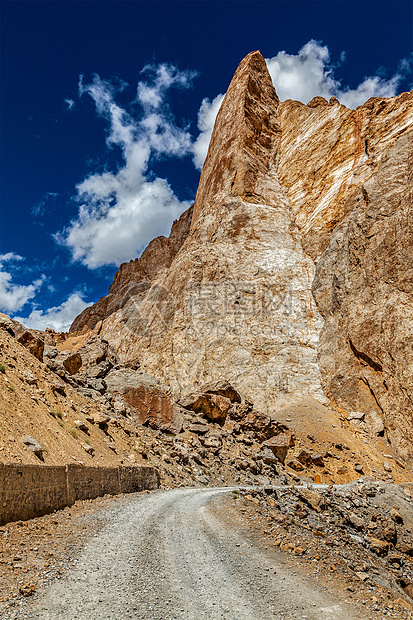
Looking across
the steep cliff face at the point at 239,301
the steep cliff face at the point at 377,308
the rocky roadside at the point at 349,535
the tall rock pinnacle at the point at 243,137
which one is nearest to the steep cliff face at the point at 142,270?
the tall rock pinnacle at the point at 243,137

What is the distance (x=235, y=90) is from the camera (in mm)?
59656

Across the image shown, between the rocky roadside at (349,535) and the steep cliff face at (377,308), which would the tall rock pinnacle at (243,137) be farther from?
the rocky roadside at (349,535)

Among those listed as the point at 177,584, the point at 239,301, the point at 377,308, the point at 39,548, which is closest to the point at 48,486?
the point at 39,548

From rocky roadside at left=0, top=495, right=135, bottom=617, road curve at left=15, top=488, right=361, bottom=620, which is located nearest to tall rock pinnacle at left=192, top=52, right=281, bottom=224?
rocky roadside at left=0, top=495, right=135, bottom=617

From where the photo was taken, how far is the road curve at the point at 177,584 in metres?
3.79

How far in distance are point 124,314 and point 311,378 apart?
3401cm

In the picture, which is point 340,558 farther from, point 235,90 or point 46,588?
point 235,90

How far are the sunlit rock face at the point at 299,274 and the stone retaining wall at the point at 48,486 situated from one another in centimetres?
1817

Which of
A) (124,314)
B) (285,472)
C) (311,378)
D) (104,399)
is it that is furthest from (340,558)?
(124,314)

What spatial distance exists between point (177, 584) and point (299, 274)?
112 feet

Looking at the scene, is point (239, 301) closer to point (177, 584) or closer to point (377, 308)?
point (377, 308)

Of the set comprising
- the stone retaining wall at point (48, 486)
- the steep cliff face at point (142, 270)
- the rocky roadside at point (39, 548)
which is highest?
the steep cliff face at point (142, 270)

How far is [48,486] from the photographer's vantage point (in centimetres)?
697

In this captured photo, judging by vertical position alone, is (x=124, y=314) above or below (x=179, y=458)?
above
